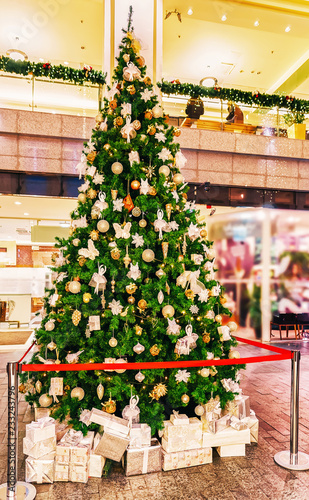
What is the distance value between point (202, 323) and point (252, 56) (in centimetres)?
1011

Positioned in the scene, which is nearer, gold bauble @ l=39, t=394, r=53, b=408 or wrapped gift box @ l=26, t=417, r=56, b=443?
wrapped gift box @ l=26, t=417, r=56, b=443

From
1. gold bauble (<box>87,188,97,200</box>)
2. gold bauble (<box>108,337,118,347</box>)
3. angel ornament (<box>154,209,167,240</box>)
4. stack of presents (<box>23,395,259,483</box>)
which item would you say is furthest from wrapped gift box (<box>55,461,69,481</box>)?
gold bauble (<box>87,188,97,200</box>)

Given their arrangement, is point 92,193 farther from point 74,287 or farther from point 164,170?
point 74,287

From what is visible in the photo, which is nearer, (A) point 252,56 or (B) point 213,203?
(B) point 213,203

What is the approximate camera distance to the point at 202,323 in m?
3.21

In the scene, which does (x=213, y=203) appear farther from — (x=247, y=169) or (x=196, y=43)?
(x=196, y=43)

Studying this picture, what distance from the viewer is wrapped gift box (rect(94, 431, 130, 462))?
2.64 metres

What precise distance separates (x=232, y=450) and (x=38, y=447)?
166 cm

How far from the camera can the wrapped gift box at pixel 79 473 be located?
2.64 metres

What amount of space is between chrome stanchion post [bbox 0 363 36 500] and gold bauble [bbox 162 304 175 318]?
1.22 m

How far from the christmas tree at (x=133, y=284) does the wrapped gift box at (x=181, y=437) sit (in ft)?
0.44

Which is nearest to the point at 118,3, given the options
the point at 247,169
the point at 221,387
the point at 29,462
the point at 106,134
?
the point at 247,169

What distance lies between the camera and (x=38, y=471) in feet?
8.56

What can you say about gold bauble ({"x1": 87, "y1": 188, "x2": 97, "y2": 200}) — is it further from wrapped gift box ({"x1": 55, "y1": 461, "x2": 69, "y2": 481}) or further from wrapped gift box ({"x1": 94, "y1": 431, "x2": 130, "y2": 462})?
wrapped gift box ({"x1": 55, "y1": 461, "x2": 69, "y2": 481})
